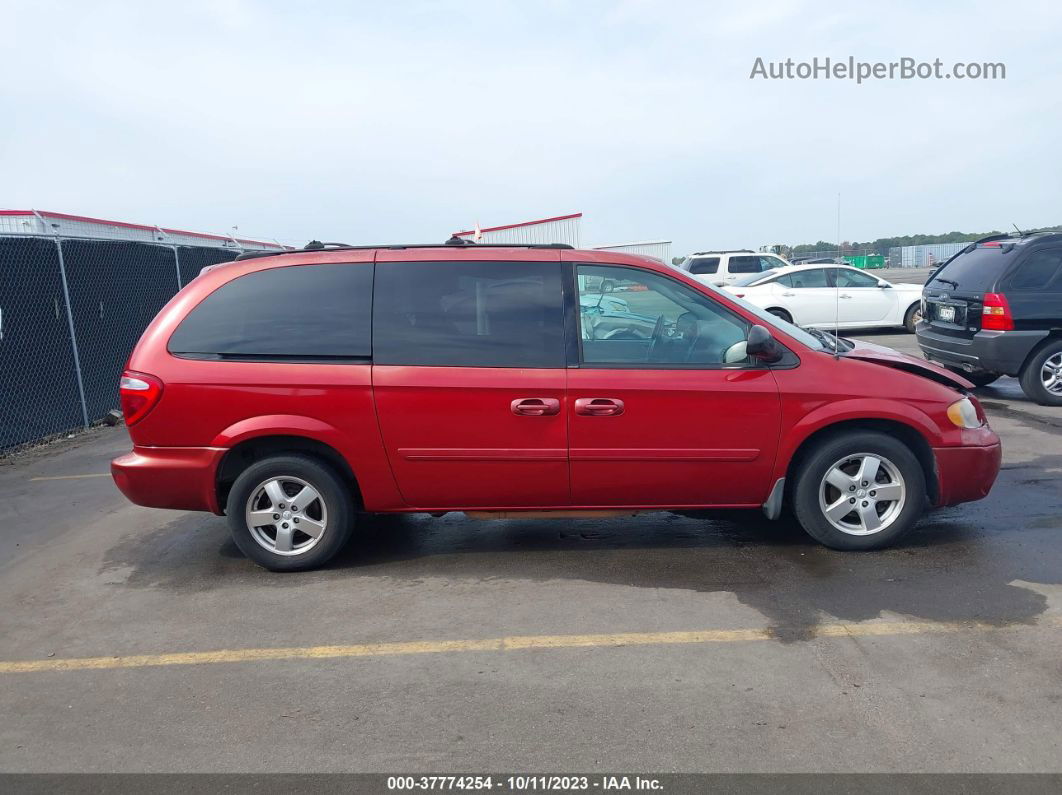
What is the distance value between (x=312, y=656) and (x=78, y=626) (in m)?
1.37

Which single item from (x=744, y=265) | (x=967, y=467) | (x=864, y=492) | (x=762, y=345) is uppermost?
(x=744, y=265)

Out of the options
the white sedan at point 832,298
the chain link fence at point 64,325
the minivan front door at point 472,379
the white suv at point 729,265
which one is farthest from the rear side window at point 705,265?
the minivan front door at point 472,379

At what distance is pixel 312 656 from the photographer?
12.6 feet

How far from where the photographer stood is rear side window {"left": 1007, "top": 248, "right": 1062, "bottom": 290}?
8828 mm

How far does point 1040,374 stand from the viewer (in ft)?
29.0

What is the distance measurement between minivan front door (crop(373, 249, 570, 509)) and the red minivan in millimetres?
11

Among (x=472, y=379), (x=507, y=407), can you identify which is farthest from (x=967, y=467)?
(x=472, y=379)

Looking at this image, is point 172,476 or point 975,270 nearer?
point 172,476

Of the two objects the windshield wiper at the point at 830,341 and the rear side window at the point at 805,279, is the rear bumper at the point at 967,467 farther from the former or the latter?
the rear side window at the point at 805,279

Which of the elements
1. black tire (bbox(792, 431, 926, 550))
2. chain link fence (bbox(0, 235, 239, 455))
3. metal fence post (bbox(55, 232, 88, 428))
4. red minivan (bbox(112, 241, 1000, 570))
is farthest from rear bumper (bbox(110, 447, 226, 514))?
metal fence post (bbox(55, 232, 88, 428))

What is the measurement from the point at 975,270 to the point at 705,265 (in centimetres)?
1532

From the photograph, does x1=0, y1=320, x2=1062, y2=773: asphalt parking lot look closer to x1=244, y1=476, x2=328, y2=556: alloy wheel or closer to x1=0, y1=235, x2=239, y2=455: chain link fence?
x1=244, y1=476, x2=328, y2=556: alloy wheel

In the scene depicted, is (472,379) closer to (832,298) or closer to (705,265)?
(832,298)

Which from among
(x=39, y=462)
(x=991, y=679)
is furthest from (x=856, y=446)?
(x=39, y=462)
